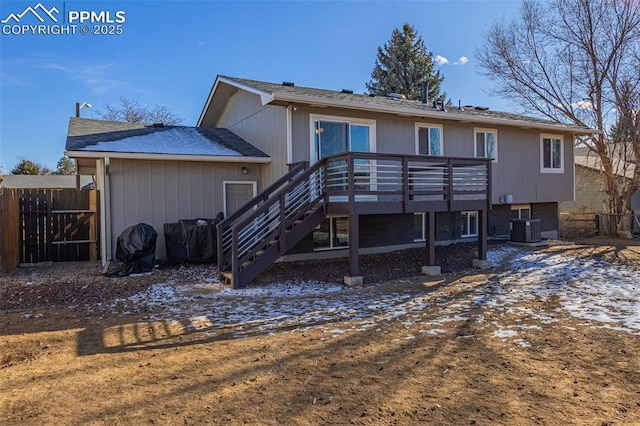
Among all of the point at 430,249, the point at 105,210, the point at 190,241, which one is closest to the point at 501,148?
the point at 430,249

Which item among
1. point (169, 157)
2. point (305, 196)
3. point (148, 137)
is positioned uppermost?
point (148, 137)

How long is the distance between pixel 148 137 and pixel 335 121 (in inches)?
195

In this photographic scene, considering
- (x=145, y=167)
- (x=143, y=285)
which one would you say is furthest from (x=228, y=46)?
(x=143, y=285)

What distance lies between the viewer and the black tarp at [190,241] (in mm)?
9500

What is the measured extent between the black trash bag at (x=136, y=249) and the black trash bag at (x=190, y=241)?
1.53 feet

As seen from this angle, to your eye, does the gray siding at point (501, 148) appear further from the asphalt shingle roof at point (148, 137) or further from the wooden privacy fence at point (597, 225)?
the wooden privacy fence at point (597, 225)

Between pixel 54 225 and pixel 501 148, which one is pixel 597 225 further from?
pixel 54 225

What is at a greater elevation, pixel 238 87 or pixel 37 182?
pixel 238 87

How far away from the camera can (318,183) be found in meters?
8.74

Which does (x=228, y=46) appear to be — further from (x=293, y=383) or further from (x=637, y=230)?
(x=637, y=230)

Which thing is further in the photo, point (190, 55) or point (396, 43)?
point (396, 43)

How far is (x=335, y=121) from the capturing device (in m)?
9.89

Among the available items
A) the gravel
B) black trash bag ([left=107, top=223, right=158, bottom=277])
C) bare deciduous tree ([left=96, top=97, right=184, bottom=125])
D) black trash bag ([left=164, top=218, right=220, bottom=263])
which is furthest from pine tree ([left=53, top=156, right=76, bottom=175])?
black trash bag ([left=107, top=223, right=158, bottom=277])

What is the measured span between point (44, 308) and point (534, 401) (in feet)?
20.6
